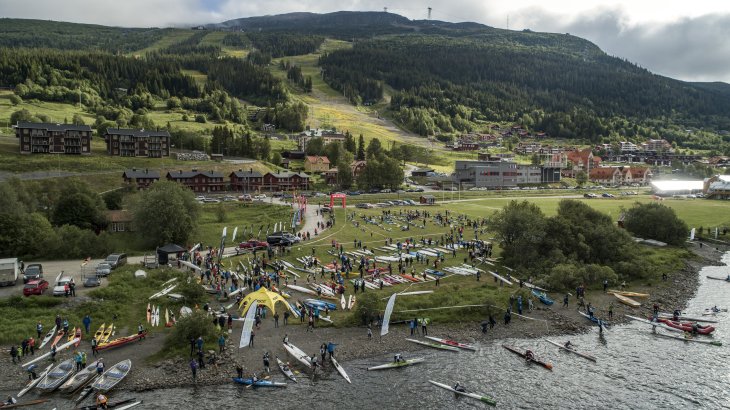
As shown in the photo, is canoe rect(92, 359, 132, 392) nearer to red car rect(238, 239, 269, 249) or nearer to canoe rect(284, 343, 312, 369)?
canoe rect(284, 343, 312, 369)

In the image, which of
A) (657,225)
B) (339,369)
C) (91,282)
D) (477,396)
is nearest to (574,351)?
(477,396)

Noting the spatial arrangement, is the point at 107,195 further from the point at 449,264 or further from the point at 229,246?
the point at 449,264

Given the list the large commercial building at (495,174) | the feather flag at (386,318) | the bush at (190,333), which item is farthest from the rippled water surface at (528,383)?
the large commercial building at (495,174)

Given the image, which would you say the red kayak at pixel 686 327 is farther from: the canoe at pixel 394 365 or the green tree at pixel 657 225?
the green tree at pixel 657 225

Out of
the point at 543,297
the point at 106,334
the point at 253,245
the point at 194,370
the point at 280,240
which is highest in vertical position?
the point at 280,240

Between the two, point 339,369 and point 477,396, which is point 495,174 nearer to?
point 339,369

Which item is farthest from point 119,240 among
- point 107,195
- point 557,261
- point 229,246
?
point 557,261
